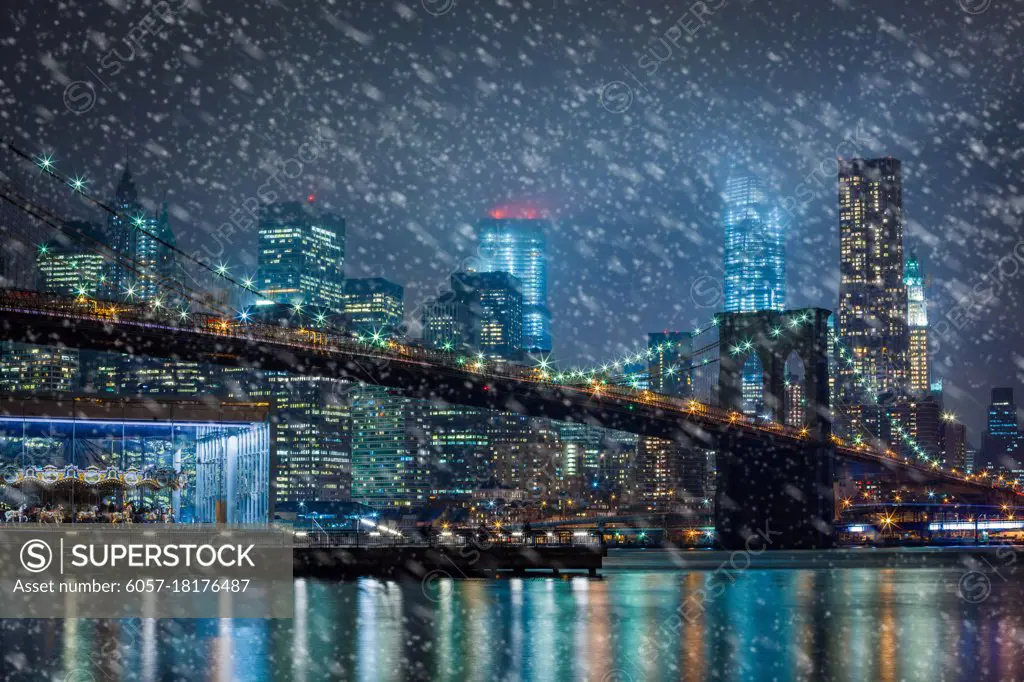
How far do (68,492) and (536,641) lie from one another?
2162cm

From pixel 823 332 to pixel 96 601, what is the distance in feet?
220

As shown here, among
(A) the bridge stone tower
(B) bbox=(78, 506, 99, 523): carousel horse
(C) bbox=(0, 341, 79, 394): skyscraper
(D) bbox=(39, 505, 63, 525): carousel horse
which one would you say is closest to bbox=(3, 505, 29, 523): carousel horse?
(D) bbox=(39, 505, 63, 525): carousel horse

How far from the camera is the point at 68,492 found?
4916 centimetres

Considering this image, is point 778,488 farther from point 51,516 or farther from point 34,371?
point 34,371

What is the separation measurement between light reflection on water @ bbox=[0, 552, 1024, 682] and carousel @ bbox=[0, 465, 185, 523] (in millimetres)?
6498

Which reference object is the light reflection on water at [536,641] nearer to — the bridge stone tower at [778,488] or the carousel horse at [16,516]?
the carousel horse at [16,516]

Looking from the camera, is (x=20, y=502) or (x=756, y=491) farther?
(x=756, y=491)

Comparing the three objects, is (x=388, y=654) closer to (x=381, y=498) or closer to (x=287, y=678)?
(x=287, y=678)

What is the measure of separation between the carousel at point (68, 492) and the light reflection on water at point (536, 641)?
6.50 m

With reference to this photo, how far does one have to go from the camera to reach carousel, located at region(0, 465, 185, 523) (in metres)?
48.0

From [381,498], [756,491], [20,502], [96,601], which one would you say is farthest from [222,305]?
[381,498]

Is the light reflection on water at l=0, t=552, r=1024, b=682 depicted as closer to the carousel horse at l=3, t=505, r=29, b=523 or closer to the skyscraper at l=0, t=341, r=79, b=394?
the carousel horse at l=3, t=505, r=29, b=523

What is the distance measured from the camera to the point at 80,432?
53.9m

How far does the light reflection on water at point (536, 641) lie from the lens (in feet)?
92.6
